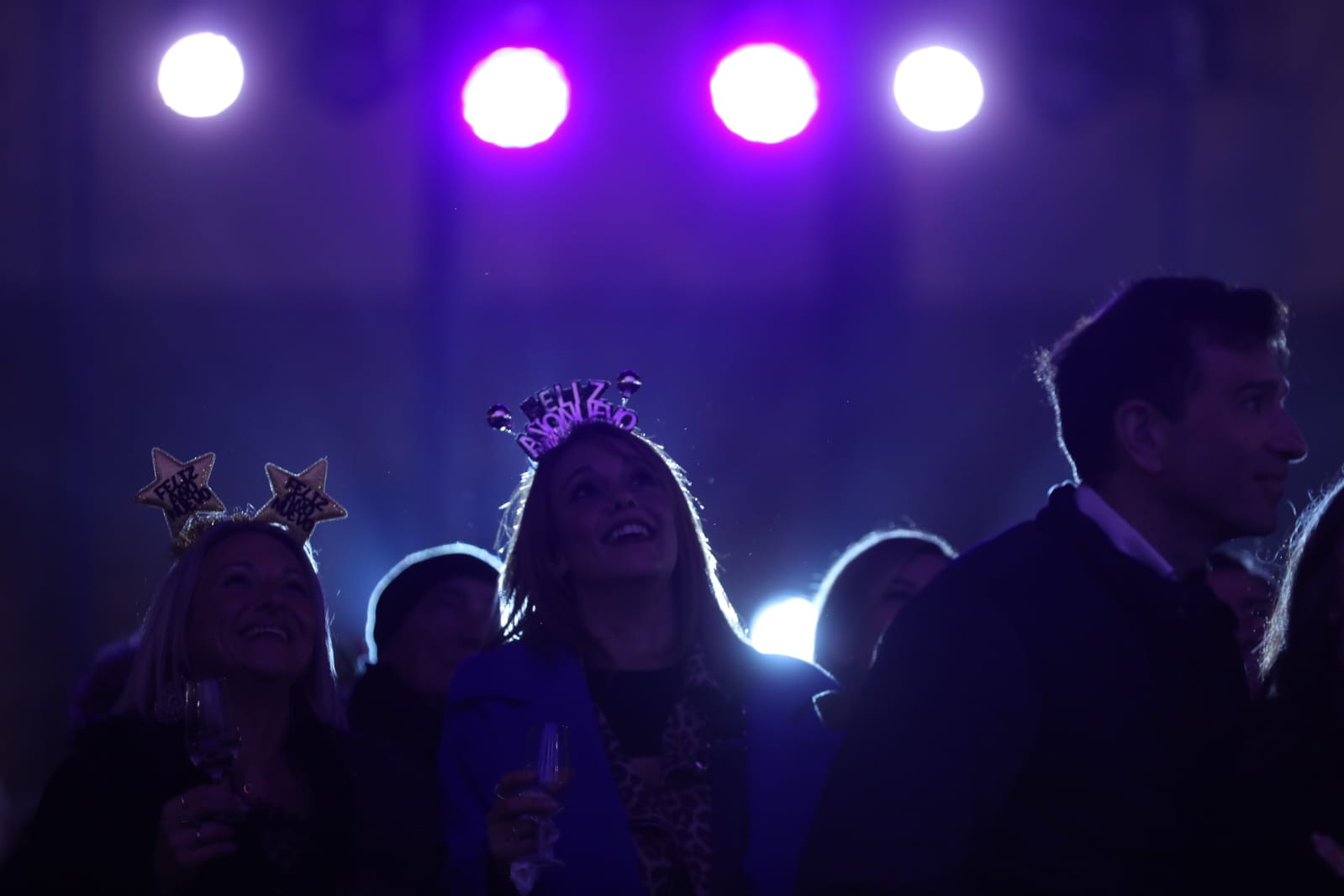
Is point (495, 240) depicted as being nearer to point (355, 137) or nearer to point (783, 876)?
point (355, 137)

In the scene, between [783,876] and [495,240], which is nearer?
[783,876]

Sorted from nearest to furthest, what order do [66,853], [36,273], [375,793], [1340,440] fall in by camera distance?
[66,853], [375,793], [36,273], [1340,440]

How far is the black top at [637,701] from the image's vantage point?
109 inches

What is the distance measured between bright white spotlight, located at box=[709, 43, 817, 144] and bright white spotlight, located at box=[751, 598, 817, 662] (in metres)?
1.91

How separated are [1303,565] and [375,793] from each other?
193cm

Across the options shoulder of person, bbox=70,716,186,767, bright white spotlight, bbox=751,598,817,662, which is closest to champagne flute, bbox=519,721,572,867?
shoulder of person, bbox=70,716,186,767

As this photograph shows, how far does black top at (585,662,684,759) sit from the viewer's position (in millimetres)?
2771

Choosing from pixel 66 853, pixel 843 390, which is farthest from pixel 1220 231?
pixel 66 853

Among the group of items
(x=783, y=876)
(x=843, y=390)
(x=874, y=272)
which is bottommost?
(x=783, y=876)

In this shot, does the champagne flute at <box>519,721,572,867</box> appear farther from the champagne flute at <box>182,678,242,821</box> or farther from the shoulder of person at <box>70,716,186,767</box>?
the shoulder of person at <box>70,716,186,767</box>

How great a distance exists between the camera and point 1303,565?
270 centimetres

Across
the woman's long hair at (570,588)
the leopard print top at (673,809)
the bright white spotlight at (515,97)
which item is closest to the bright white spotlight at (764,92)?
the bright white spotlight at (515,97)

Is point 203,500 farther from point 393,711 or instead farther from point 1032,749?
point 1032,749

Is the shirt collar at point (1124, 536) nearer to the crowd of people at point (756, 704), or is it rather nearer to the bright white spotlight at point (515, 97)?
the crowd of people at point (756, 704)
